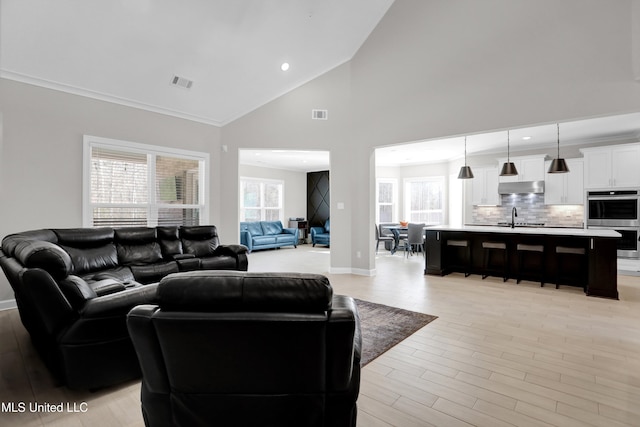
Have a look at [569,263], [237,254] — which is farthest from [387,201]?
[237,254]

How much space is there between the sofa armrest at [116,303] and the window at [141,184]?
322cm

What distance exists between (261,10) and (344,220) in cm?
377

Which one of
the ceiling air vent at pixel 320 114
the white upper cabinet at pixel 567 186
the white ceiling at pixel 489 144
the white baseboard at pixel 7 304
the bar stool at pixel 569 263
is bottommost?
the white baseboard at pixel 7 304

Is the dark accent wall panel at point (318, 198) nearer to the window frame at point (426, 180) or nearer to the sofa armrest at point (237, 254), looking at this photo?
the window frame at point (426, 180)

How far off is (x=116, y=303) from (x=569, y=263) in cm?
617

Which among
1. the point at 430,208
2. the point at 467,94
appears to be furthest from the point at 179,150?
the point at 430,208

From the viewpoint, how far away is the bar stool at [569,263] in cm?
491

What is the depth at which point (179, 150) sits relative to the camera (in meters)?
5.79

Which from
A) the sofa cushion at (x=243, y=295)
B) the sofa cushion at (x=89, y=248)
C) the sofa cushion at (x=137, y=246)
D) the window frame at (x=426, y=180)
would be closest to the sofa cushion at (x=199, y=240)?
the sofa cushion at (x=137, y=246)

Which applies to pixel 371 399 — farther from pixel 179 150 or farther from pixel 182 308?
pixel 179 150

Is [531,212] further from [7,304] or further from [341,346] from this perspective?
[7,304]

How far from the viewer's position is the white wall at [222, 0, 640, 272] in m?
3.95

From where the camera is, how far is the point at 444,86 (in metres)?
5.13

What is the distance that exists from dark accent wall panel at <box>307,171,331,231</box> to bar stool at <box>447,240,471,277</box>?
5954 millimetres
